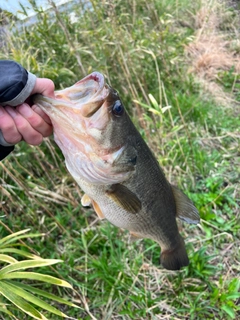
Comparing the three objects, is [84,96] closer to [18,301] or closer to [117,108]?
[117,108]

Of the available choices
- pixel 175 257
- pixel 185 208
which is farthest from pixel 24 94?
pixel 175 257

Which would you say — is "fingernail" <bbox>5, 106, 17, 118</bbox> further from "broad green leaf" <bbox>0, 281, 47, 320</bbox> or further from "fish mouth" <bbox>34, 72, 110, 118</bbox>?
"broad green leaf" <bbox>0, 281, 47, 320</bbox>

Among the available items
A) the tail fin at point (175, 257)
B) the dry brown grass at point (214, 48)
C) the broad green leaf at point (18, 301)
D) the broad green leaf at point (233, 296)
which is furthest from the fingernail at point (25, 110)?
the dry brown grass at point (214, 48)

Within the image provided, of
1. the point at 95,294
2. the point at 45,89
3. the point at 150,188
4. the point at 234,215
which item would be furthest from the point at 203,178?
the point at 45,89

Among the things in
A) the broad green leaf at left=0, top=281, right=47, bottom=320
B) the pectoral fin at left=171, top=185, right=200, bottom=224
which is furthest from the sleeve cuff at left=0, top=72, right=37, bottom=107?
the pectoral fin at left=171, top=185, right=200, bottom=224

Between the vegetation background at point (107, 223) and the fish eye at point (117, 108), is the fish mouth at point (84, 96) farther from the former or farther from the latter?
the vegetation background at point (107, 223)

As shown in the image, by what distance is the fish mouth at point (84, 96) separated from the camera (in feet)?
4.43

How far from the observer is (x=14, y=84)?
1.24m

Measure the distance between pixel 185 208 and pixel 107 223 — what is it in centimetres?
117

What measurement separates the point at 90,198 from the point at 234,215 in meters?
1.67

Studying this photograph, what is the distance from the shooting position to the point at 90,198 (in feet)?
5.35

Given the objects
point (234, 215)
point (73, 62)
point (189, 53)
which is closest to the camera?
point (234, 215)

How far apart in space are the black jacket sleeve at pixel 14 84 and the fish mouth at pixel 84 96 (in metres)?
0.06

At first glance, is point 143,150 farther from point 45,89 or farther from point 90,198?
point 45,89
